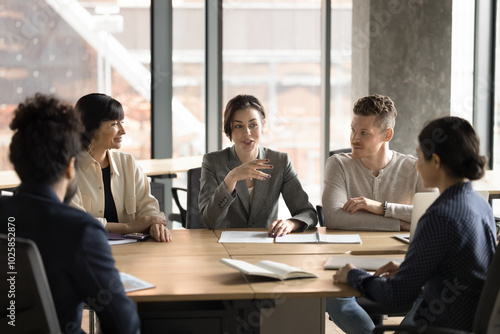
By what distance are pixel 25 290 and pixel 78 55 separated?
448cm

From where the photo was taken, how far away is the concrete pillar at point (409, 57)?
5293 millimetres

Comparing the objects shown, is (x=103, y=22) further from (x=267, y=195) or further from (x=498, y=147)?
(x=498, y=147)

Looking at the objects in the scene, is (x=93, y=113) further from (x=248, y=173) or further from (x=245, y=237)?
(x=245, y=237)

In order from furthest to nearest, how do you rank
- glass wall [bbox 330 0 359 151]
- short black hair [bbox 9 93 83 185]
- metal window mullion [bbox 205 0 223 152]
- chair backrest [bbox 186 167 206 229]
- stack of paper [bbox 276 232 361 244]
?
glass wall [bbox 330 0 359 151] → metal window mullion [bbox 205 0 223 152] → chair backrest [bbox 186 167 206 229] → stack of paper [bbox 276 232 361 244] → short black hair [bbox 9 93 83 185]

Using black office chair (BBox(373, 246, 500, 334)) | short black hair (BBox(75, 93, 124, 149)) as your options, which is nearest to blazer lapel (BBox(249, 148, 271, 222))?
short black hair (BBox(75, 93, 124, 149))

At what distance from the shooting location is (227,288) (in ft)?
6.48

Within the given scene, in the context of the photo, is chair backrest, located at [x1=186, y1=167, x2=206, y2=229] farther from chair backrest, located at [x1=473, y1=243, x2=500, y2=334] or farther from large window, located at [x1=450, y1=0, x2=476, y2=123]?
large window, located at [x1=450, y1=0, x2=476, y2=123]

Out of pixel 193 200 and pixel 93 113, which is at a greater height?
pixel 93 113

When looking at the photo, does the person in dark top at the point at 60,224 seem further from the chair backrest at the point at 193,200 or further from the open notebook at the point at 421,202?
the chair backrest at the point at 193,200

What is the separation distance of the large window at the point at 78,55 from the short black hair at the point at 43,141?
356 cm

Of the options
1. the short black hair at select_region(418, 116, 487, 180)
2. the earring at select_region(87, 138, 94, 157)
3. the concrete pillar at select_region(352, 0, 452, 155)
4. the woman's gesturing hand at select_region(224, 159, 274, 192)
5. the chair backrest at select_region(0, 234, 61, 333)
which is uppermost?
the concrete pillar at select_region(352, 0, 452, 155)

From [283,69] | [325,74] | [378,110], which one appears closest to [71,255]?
[378,110]

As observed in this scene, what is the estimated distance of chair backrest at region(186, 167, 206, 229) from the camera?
3.43 meters

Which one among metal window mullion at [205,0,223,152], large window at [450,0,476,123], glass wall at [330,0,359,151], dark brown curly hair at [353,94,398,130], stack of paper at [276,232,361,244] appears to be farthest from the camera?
glass wall at [330,0,359,151]
